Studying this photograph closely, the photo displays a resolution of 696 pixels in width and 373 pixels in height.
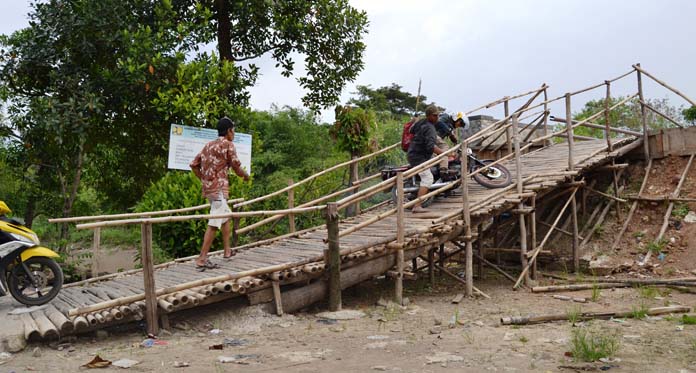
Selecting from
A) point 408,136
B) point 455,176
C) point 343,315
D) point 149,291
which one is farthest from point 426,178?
point 149,291

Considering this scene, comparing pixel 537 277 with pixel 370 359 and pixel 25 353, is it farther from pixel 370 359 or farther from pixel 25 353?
pixel 25 353

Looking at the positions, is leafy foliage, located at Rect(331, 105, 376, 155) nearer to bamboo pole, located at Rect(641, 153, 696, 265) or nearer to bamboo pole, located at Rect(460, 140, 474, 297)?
bamboo pole, located at Rect(460, 140, 474, 297)

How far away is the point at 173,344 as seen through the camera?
196 inches

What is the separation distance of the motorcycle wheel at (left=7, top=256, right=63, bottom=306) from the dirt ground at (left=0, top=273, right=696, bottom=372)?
69cm

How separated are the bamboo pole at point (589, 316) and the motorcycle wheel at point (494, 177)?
2.83 metres

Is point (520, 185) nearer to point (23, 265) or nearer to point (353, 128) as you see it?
point (353, 128)

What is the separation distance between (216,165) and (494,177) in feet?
14.6

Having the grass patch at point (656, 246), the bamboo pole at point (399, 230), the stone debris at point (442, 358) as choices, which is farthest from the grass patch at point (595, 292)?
the stone debris at point (442, 358)

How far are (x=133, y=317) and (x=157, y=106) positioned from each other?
143 inches

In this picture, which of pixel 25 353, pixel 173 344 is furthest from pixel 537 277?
pixel 25 353

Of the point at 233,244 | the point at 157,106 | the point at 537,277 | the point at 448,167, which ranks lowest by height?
the point at 537,277

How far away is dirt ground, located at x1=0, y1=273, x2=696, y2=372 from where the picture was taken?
435cm

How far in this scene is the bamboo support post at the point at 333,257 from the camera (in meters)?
6.12

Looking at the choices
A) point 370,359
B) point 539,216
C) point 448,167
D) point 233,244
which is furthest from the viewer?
point 539,216
